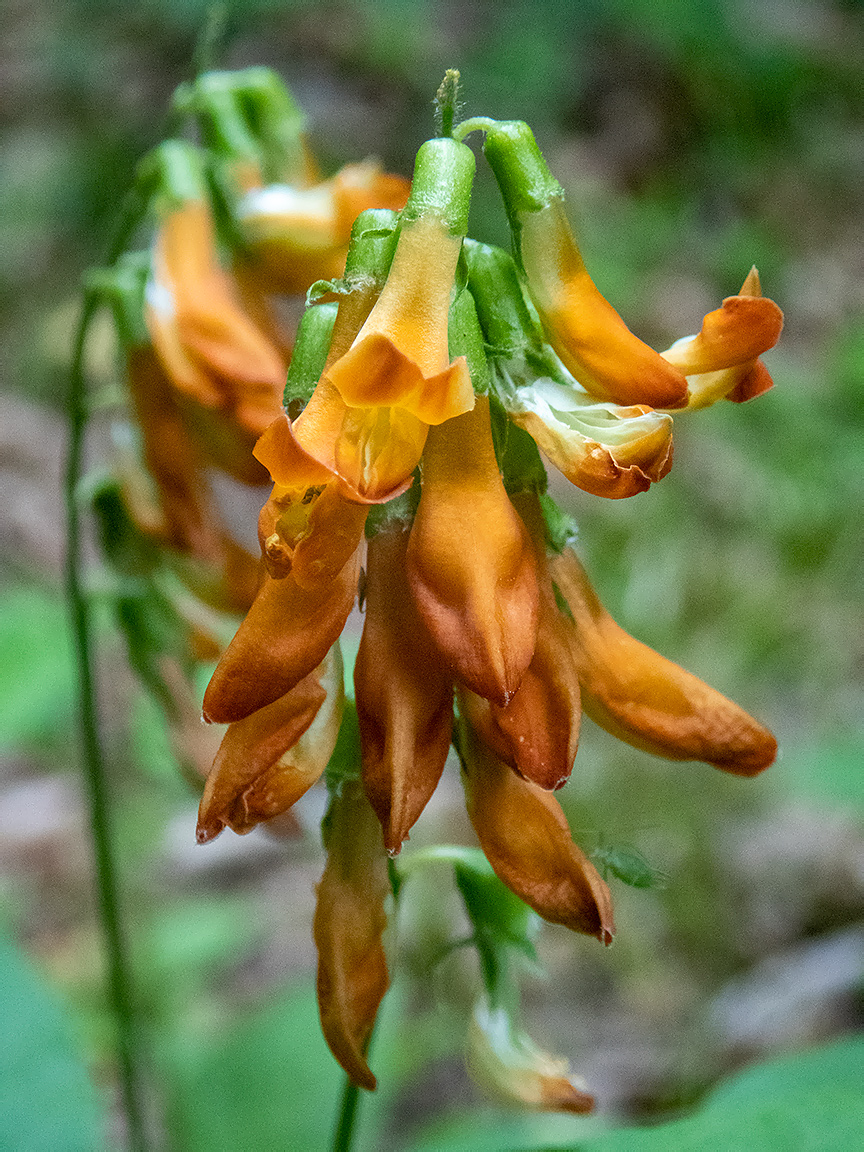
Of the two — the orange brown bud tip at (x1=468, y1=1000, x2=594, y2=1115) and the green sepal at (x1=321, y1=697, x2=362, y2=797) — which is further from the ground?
the green sepal at (x1=321, y1=697, x2=362, y2=797)

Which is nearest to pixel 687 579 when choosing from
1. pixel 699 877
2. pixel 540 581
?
pixel 699 877

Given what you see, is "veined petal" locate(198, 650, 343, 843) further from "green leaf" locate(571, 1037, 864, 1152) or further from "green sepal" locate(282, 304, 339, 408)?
"green leaf" locate(571, 1037, 864, 1152)

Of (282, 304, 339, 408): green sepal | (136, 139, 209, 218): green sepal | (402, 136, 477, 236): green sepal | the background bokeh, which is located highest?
(402, 136, 477, 236): green sepal

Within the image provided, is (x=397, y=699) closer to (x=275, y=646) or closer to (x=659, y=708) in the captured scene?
(x=275, y=646)

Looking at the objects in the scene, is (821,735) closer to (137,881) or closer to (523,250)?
(137,881)

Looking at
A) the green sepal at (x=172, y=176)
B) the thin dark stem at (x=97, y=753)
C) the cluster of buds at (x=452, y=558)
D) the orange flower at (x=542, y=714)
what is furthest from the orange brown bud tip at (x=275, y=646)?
the green sepal at (x=172, y=176)

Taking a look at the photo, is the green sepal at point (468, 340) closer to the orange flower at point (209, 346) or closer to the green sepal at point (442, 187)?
the green sepal at point (442, 187)

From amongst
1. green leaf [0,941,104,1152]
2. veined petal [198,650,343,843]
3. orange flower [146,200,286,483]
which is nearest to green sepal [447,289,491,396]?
veined petal [198,650,343,843]
